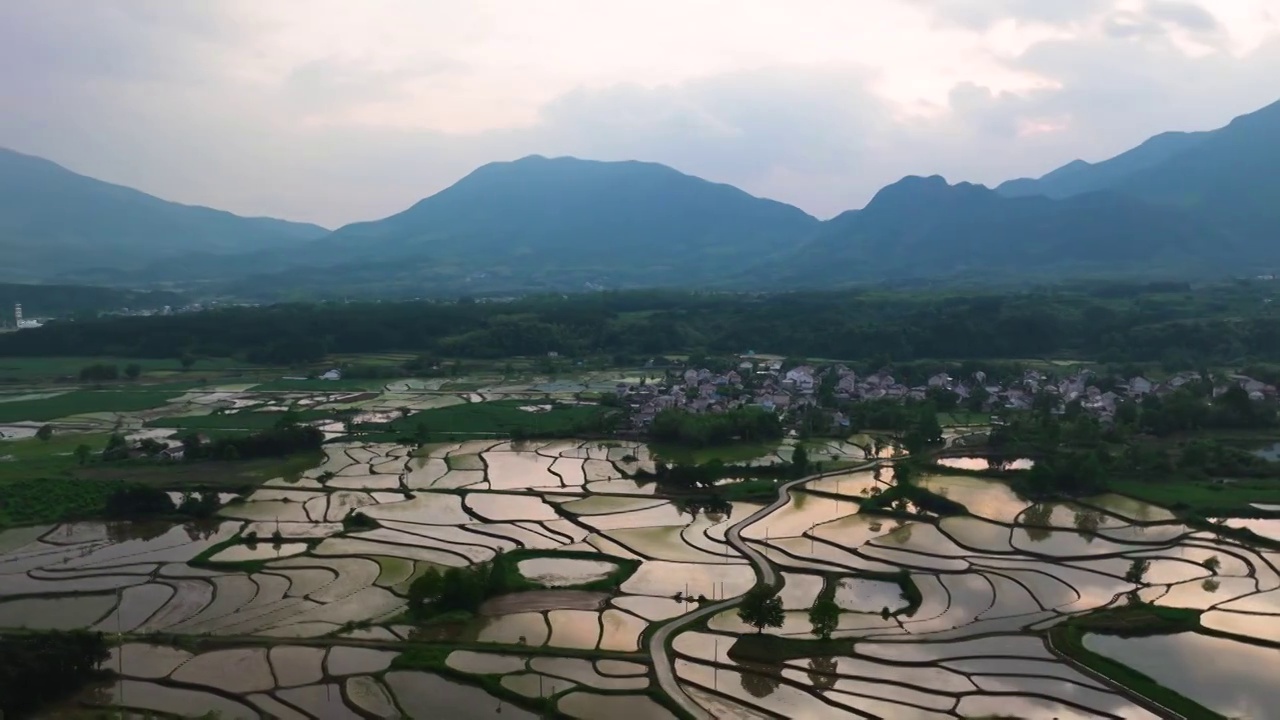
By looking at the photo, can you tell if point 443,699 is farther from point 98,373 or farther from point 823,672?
point 98,373

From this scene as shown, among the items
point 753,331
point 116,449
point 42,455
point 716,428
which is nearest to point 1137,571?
point 716,428

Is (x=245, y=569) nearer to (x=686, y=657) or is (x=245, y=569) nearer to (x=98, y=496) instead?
(x=98, y=496)

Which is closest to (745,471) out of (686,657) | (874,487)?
(874,487)

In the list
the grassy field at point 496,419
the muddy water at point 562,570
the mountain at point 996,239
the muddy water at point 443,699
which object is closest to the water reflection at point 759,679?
the muddy water at point 443,699

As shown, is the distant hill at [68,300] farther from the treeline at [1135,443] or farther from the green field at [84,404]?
the treeline at [1135,443]

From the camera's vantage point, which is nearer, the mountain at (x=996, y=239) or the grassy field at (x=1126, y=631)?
the grassy field at (x=1126, y=631)

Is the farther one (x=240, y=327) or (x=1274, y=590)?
(x=240, y=327)
